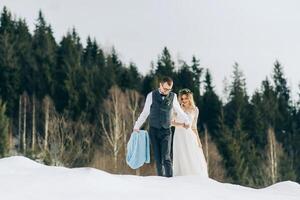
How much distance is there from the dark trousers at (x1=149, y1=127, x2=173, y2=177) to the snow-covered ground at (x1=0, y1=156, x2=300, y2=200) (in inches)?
99.9

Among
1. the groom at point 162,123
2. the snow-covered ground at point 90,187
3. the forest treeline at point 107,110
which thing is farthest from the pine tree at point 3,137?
the snow-covered ground at point 90,187

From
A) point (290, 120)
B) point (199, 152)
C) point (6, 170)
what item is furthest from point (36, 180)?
point (290, 120)

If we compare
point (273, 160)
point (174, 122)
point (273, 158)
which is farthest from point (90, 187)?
point (273, 158)

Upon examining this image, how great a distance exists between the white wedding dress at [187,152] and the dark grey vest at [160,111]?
658mm

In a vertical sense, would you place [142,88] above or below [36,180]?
above

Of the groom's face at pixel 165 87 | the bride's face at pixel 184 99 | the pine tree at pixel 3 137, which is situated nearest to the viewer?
the groom's face at pixel 165 87

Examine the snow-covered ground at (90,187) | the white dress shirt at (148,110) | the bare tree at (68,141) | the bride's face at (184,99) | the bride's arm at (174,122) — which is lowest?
the snow-covered ground at (90,187)

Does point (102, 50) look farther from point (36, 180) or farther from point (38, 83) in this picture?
point (36, 180)

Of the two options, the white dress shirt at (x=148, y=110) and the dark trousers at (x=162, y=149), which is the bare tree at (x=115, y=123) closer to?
the white dress shirt at (x=148, y=110)

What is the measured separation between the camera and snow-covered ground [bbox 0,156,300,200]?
14.3 feet

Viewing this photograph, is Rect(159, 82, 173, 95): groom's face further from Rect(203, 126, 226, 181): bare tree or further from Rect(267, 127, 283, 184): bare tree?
Rect(267, 127, 283, 184): bare tree

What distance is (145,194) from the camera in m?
4.73

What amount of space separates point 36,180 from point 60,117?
4637 cm

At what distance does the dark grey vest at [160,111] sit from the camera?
8.38 m
